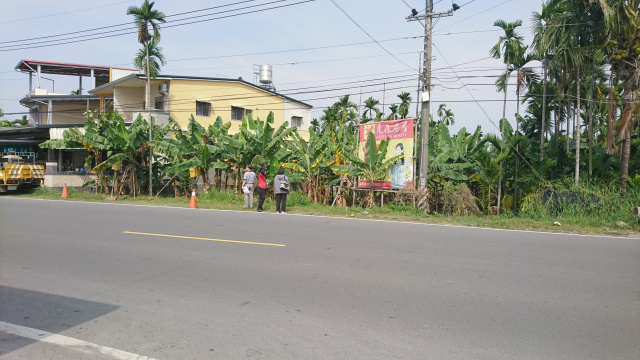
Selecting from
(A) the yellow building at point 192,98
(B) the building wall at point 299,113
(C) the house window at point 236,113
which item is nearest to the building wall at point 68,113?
(A) the yellow building at point 192,98

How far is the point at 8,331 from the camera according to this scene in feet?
16.4

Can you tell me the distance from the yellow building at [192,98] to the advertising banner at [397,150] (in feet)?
51.6

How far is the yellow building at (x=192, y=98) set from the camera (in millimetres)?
29141

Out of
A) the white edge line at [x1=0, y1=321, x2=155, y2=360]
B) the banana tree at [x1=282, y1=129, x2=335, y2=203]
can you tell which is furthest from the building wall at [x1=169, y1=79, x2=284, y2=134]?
the white edge line at [x1=0, y1=321, x2=155, y2=360]

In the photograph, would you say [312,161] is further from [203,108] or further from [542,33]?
[203,108]

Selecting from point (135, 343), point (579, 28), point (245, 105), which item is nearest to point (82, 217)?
point (135, 343)

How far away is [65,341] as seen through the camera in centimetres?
471

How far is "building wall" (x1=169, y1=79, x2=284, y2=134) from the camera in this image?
29.4 meters

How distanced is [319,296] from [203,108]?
26.6m

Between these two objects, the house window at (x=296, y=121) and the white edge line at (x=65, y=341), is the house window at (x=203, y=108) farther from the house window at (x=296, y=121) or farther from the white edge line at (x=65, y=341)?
the white edge line at (x=65, y=341)

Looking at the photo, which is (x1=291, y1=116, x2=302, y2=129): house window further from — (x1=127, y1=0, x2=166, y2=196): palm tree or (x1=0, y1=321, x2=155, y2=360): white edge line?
(x1=0, y1=321, x2=155, y2=360): white edge line

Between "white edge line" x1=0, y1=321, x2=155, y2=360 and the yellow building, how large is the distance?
24251 mm

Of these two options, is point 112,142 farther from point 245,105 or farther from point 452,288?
point 452,288

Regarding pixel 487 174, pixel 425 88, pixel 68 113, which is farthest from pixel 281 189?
pixel 68 113
